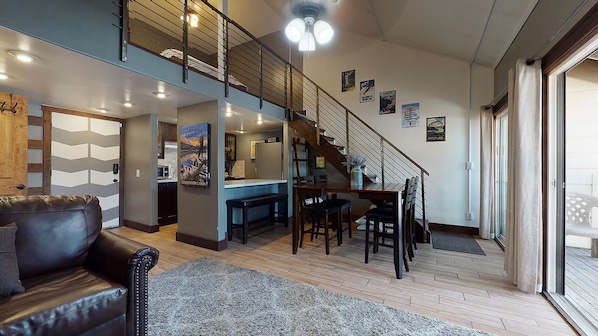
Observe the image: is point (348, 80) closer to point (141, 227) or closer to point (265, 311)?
point (265, 311)

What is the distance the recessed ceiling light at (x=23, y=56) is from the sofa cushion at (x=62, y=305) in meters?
1.91

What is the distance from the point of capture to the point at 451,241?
388 centimetres

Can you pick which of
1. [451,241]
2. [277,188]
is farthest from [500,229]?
[277,188]

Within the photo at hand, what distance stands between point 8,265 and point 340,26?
5.73 m

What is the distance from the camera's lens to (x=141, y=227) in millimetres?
4516

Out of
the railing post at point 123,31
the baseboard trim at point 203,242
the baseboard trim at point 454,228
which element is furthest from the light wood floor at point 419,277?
the railing post at point 123,31

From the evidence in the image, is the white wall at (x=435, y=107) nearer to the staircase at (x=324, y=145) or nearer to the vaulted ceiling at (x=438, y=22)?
the vaulted ceiling at (x=438, y=22)

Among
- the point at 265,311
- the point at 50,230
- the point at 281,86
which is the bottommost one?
the point at 265,311

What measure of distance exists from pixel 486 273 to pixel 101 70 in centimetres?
463

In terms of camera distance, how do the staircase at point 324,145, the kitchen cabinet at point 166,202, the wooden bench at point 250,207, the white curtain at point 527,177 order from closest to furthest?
the white curtain at point 527,177
the wooden bench at point 250,207
the staircase at point 324,145
the kitchen cabinet at point 166,202

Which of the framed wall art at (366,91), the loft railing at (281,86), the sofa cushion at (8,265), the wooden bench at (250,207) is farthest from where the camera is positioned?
the framed wall art at (366,91)

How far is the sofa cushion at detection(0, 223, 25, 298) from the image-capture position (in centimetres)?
128

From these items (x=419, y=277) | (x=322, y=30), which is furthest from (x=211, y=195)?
(x=419, y=277)

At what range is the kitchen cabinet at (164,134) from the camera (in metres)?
5.31
